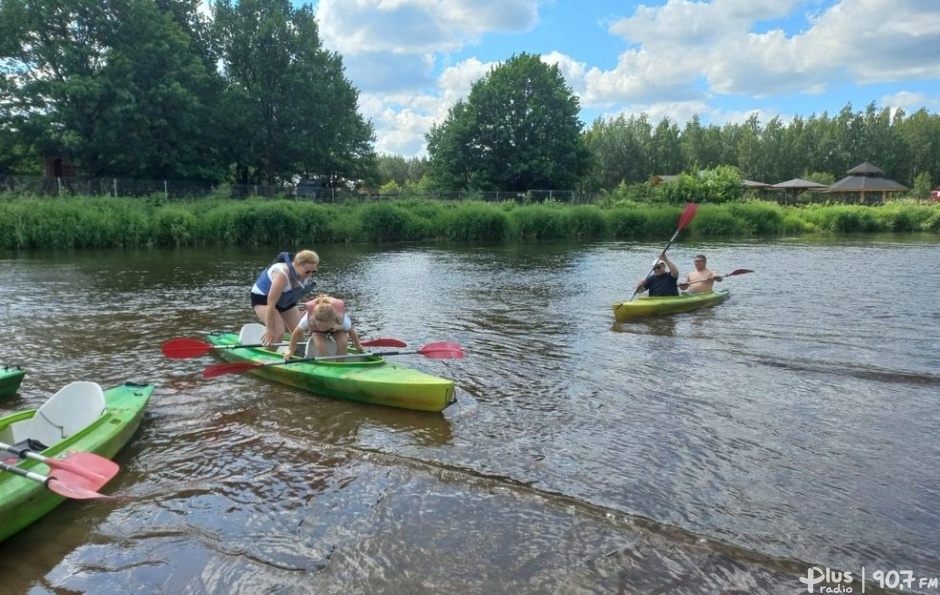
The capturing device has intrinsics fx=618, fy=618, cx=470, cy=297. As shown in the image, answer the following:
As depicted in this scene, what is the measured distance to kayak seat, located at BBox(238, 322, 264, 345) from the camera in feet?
26.6

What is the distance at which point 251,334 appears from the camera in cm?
819

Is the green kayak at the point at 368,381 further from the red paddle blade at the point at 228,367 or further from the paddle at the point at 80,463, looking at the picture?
the paddle at the point at 80,463

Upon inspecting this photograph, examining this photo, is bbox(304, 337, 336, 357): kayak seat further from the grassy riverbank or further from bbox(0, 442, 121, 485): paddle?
the grassy riverbank

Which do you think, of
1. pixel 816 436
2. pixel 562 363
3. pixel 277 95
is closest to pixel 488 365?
pixel 562 363

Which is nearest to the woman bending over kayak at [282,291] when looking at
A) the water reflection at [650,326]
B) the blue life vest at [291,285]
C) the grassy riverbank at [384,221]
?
the blue life vest at [291,285]

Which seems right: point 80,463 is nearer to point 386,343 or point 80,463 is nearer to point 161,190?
point 386,343

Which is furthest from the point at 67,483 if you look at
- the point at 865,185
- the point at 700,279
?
the point at 865,185

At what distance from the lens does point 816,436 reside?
593 centimetres

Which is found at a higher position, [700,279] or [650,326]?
[700,279]

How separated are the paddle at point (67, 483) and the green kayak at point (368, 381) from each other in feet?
8.96

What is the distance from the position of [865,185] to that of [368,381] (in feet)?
188

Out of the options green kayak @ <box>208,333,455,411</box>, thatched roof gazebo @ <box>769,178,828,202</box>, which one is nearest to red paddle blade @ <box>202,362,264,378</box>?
green kayak @ <box>208,333,455,411</box>

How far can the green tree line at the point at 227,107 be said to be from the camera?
96.6 ft

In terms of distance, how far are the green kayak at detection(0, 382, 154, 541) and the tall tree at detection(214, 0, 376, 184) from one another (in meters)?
35.4
